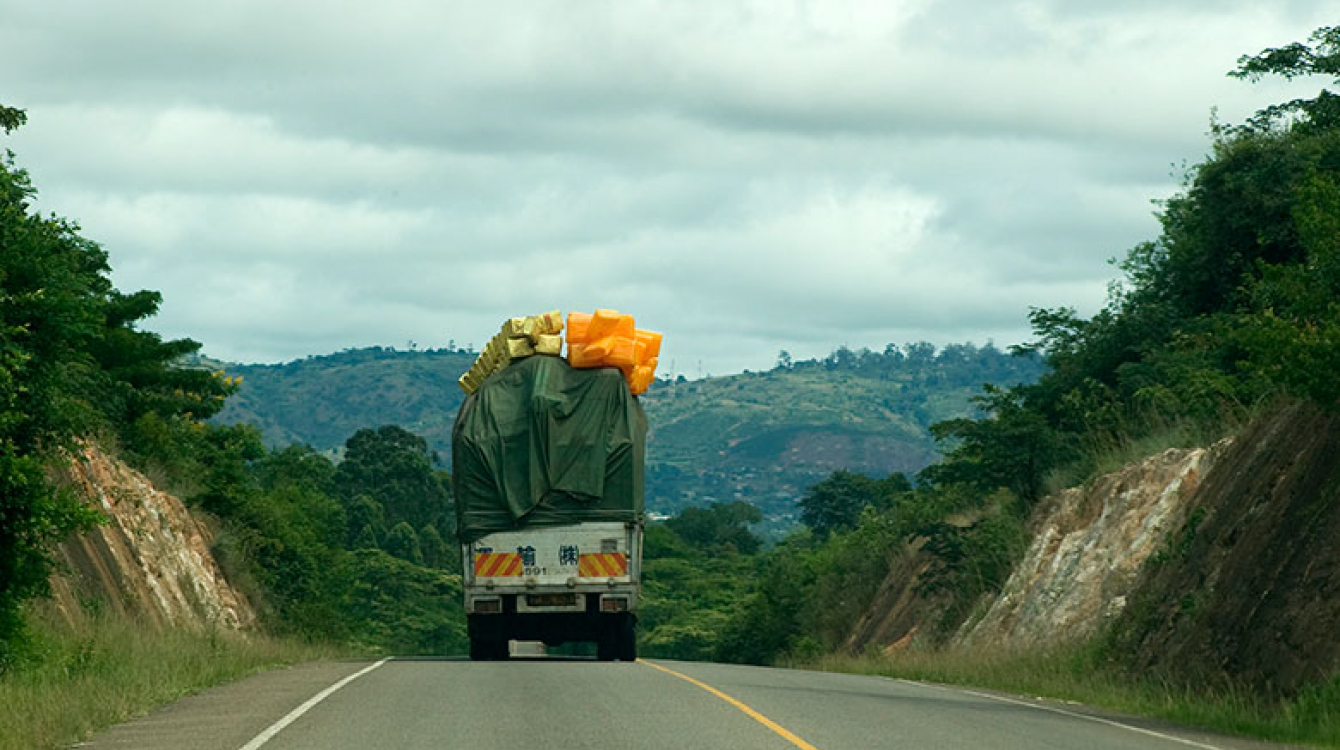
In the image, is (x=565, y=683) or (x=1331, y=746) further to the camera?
(x=565, y=683)

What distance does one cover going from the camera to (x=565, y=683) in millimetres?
19969

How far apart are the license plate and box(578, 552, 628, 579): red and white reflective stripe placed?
374 millimetres

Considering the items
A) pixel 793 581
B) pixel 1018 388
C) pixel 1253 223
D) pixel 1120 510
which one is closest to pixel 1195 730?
pixel 1120 510

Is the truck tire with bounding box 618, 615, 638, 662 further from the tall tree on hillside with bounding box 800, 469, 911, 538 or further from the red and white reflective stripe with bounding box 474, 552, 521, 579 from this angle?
the tall tree on hillside with bounding box 800, 469, 911, 538

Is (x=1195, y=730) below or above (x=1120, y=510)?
below

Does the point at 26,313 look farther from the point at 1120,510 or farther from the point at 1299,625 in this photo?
the point at 1120,510

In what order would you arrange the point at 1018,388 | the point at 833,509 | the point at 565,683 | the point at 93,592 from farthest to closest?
the point at 833,509 < the point at 1018,388 < the point at 93,592 < the point at 565,683

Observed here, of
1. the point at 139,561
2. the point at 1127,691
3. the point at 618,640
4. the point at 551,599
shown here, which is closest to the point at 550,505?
the point at 551,599

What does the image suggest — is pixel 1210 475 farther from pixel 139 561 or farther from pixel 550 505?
pixel 139 561

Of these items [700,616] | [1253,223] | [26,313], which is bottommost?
[700,616]

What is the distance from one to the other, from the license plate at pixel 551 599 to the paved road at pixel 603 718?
4054mm

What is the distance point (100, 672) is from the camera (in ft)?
60.5

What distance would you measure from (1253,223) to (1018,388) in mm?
7503

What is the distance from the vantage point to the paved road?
1341 cm
